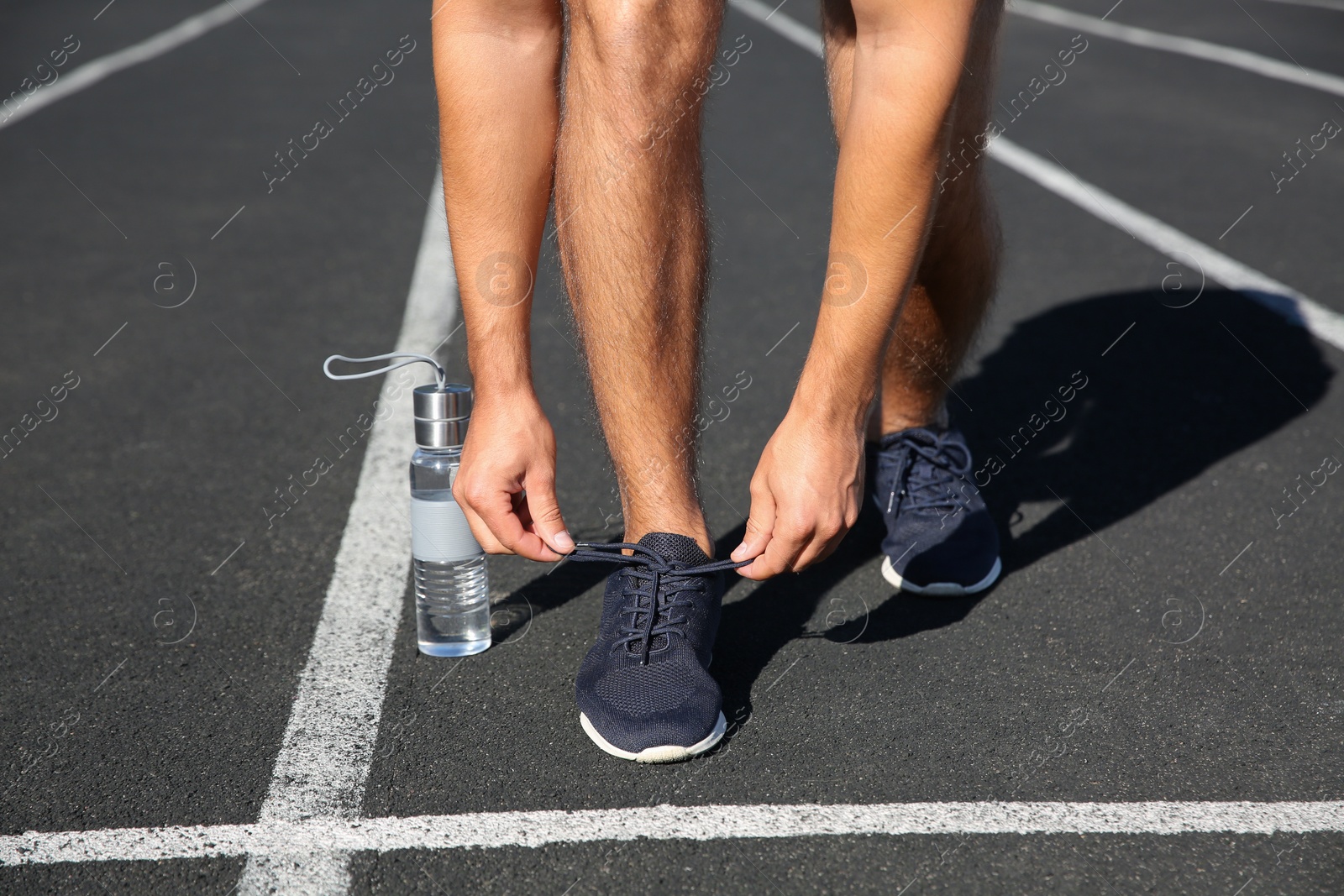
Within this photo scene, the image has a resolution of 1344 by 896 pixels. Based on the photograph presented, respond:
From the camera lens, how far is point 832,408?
1.83m

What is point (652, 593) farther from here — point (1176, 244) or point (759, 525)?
point (1176, 244)

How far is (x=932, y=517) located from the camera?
2555 mm

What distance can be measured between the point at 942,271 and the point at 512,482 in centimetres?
116

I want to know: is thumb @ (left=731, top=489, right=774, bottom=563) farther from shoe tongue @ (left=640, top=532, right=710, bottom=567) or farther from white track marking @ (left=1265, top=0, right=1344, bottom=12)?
white track marking @ (left=1265, top=0, right=1344, bottom=12)

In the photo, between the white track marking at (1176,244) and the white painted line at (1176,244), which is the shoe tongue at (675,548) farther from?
the white painted line at (1176,244)

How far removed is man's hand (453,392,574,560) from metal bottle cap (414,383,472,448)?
114mm

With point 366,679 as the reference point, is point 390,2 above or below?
below

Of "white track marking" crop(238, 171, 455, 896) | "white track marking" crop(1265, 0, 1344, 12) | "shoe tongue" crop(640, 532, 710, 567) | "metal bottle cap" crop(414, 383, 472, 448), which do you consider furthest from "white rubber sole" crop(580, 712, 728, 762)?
"white track marking" crop(1265, 0, 1344, 12)

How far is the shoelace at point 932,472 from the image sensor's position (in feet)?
8.46

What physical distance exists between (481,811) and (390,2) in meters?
13.1

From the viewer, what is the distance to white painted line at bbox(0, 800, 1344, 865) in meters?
1.78

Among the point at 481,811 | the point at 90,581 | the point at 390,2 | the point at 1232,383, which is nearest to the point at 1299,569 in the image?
the point at 1232,383

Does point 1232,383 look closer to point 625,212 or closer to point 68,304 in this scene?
point 625,212

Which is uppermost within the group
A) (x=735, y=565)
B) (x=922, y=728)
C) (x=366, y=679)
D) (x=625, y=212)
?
(x=625, y=212)
